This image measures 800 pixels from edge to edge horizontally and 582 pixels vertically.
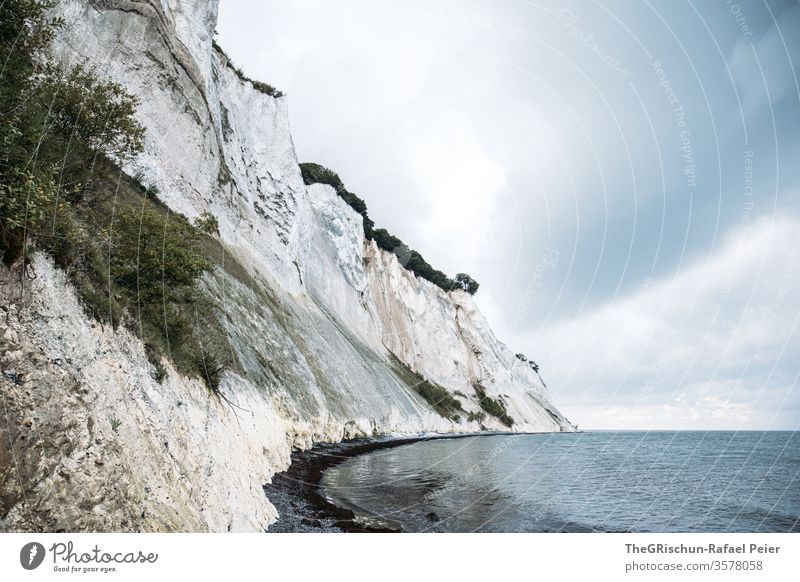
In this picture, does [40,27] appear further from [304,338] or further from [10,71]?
[304,338]

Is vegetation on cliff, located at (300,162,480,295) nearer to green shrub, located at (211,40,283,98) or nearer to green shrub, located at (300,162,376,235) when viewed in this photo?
green shrub, located at (300,162,376,235)

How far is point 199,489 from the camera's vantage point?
7.91 metres

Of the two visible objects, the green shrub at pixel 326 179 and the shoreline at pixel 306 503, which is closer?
the shoreline at pixel 306 503

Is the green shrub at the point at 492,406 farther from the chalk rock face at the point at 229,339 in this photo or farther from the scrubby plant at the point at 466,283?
the scrubby plant at the point at 466,283

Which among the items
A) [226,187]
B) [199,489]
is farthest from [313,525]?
[226,187]
